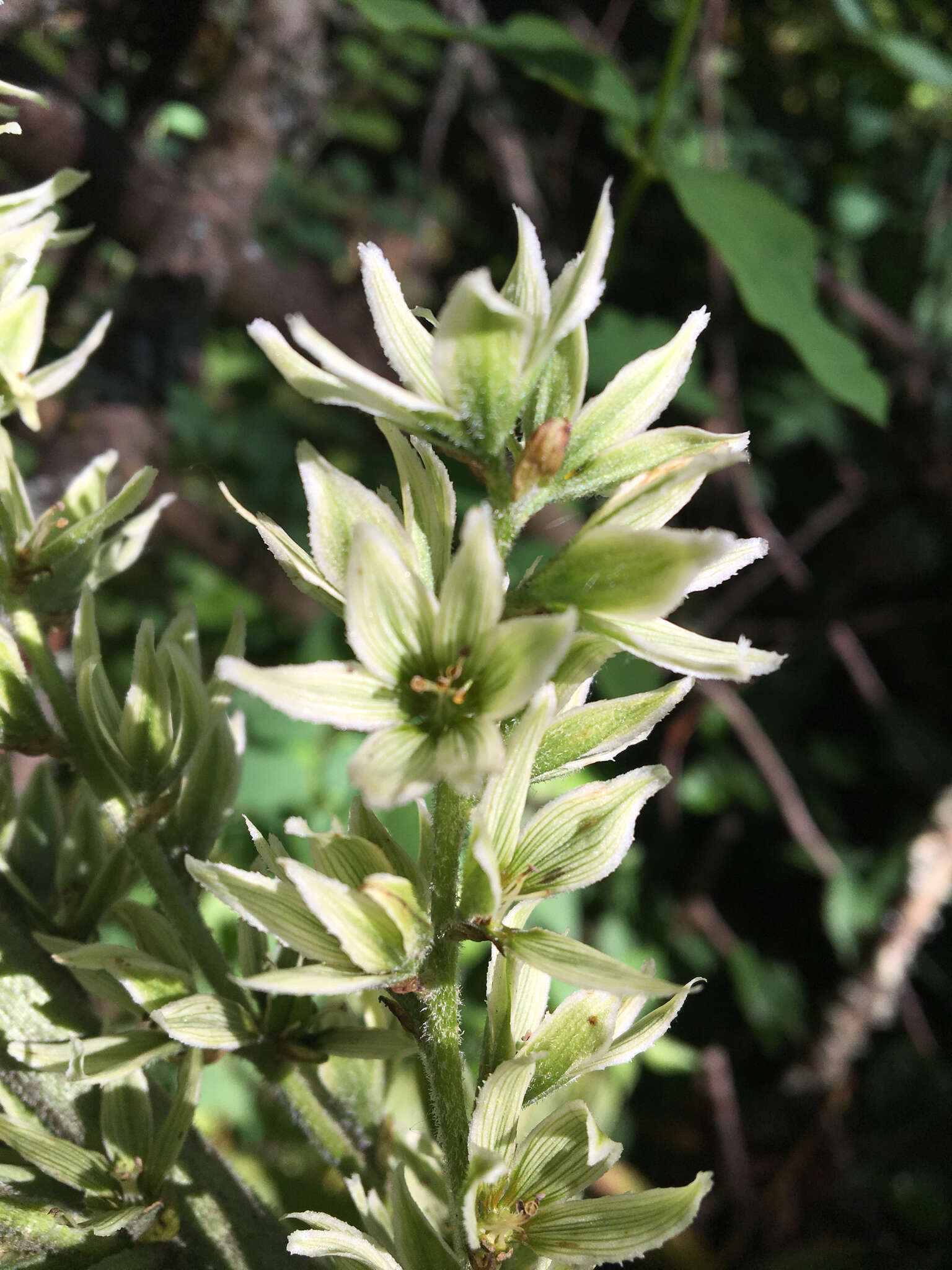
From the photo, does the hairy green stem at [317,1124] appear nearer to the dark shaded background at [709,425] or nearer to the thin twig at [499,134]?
the dark shaded background at [709,425]

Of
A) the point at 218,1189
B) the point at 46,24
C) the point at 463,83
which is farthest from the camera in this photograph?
the point at 463,83

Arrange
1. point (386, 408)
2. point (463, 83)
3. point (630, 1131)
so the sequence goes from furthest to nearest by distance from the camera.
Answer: point (463, 83), point (630, 1131), point (386, 408)

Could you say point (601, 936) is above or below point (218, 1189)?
below

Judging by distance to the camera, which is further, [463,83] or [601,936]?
[463,83]

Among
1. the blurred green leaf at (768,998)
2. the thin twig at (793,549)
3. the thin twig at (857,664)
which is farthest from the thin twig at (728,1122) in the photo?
the thin twig at (793,549)

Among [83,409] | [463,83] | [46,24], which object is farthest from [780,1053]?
[463,83]

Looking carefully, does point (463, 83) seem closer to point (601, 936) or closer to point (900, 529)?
point (900, 529)

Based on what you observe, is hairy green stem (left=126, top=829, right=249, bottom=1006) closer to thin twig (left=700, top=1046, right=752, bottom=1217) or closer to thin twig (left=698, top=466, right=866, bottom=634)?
thin twig (left=700, top=1046, right=752, bottom=1217)

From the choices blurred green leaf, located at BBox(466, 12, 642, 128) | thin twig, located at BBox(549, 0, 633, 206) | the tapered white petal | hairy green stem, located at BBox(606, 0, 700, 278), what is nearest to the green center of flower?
the tapered white petal
